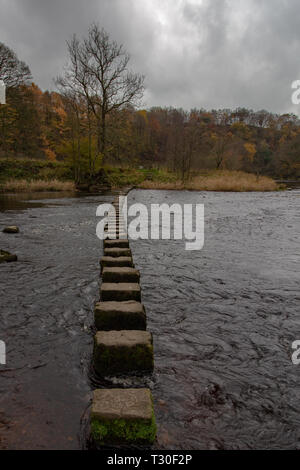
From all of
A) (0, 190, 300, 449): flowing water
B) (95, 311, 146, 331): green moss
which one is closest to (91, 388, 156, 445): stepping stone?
Result: (0, 190, 300, 449): flowing water

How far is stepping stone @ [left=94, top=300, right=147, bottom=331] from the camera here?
2578 mm

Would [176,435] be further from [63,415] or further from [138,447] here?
[63,415]

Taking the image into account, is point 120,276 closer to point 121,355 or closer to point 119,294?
point 119,294

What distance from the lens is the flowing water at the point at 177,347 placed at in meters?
1.76

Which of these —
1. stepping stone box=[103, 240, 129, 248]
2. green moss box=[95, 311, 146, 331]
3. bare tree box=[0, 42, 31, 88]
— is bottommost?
green moss box=[95, 311, 146, 331]

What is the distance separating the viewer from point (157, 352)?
254 cm

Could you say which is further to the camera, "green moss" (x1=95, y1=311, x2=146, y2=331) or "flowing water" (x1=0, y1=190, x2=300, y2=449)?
"green moss" (x1=95, y1=311, x2=146, y2=331)

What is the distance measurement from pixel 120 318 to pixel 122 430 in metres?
1.05

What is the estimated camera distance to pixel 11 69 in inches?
1080

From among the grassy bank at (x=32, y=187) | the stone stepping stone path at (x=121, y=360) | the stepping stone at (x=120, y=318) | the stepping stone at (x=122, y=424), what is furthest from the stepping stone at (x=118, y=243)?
the grassy bank at (x=32, y=187)

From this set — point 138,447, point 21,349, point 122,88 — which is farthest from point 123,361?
point 122,88

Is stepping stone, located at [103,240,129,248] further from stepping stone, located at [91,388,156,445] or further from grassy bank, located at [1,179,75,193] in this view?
grassy bank, located at [1,179,75,193]

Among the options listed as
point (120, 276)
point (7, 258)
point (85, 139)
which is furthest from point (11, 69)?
point (120, 276)

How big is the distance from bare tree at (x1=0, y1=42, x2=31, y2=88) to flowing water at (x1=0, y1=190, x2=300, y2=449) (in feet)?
92.9
